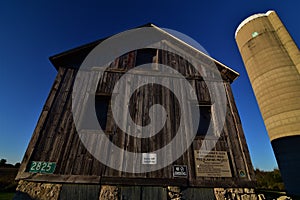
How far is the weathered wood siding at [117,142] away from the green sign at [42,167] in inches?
4.6

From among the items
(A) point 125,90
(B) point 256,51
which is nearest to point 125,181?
(A) point 125,90

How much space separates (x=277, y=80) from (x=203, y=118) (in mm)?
15168

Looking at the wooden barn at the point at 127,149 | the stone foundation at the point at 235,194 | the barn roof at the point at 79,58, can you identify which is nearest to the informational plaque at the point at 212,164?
the wooden barn at the point at 127,149

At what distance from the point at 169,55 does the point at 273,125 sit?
49.2 feet

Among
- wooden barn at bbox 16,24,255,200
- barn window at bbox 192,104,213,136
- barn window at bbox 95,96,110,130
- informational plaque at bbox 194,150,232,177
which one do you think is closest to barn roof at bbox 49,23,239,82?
wooden barn at bbox 16,24,255,200

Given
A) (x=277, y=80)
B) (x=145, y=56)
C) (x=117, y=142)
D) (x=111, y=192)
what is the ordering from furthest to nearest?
(x=277, y=80)
(x=145, y=56)
(x=117, y=142)
(x=111, y=192)

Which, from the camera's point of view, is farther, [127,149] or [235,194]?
[127,149]

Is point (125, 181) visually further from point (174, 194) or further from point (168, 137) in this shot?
point (168, 137)

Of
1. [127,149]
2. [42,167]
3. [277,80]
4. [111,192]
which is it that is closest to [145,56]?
[127,149]

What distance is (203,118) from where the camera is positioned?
22.4 ft

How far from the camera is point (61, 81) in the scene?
21.8 feet

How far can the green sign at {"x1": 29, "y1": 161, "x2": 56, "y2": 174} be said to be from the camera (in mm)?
4914

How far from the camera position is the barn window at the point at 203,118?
6.48m

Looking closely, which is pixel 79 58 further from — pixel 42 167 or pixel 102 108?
pixel 42 167
